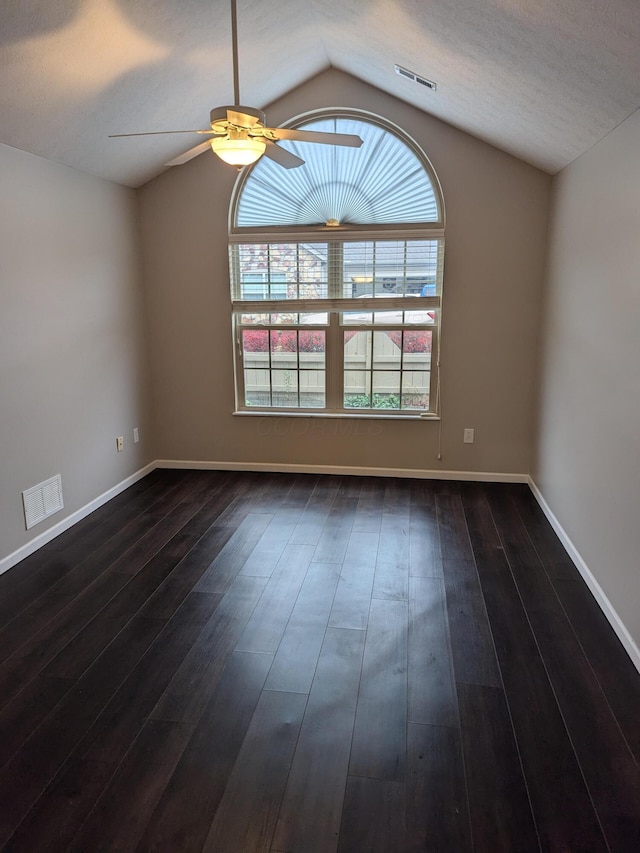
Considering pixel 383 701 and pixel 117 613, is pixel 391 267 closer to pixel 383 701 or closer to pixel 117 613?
pixel 117 613

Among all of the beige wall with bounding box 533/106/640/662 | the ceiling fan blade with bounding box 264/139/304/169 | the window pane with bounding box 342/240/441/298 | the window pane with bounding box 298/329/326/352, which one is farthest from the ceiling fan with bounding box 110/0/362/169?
the window pane with bounding box 298/329/326/352

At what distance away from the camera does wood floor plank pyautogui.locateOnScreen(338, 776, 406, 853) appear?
1592 mm

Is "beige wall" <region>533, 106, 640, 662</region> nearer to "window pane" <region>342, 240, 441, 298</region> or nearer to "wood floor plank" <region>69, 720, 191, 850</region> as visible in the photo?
"window pane" <region>342, 240, 441, 298</region>

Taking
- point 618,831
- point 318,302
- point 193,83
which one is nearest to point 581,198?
Answer: point 318,302

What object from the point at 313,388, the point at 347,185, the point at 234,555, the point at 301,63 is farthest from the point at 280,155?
the point at 313,388

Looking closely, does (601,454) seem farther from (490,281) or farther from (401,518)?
(490,281)

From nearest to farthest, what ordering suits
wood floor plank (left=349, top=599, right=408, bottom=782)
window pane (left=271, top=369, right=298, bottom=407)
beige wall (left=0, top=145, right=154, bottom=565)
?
wood floor plank (left=349, top=599, right=408, bottom=782) < beige wall (left=0, top=145, right=154, bottom=565) < window pane (left=271, top=369, right=298, bottom=407)

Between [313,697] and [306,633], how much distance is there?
420mm

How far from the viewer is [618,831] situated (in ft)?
5.31

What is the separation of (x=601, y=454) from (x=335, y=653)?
5.56 ft

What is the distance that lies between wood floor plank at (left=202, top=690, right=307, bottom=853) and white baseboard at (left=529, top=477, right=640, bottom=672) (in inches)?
56.4

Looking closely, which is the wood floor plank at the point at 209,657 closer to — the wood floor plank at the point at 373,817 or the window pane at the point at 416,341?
the wood floor plank at the point at 373,817

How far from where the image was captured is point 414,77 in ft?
11.5

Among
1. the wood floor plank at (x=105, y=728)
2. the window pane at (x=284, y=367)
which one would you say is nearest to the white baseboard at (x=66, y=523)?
the wood floor plank at (x=105, y=728)
